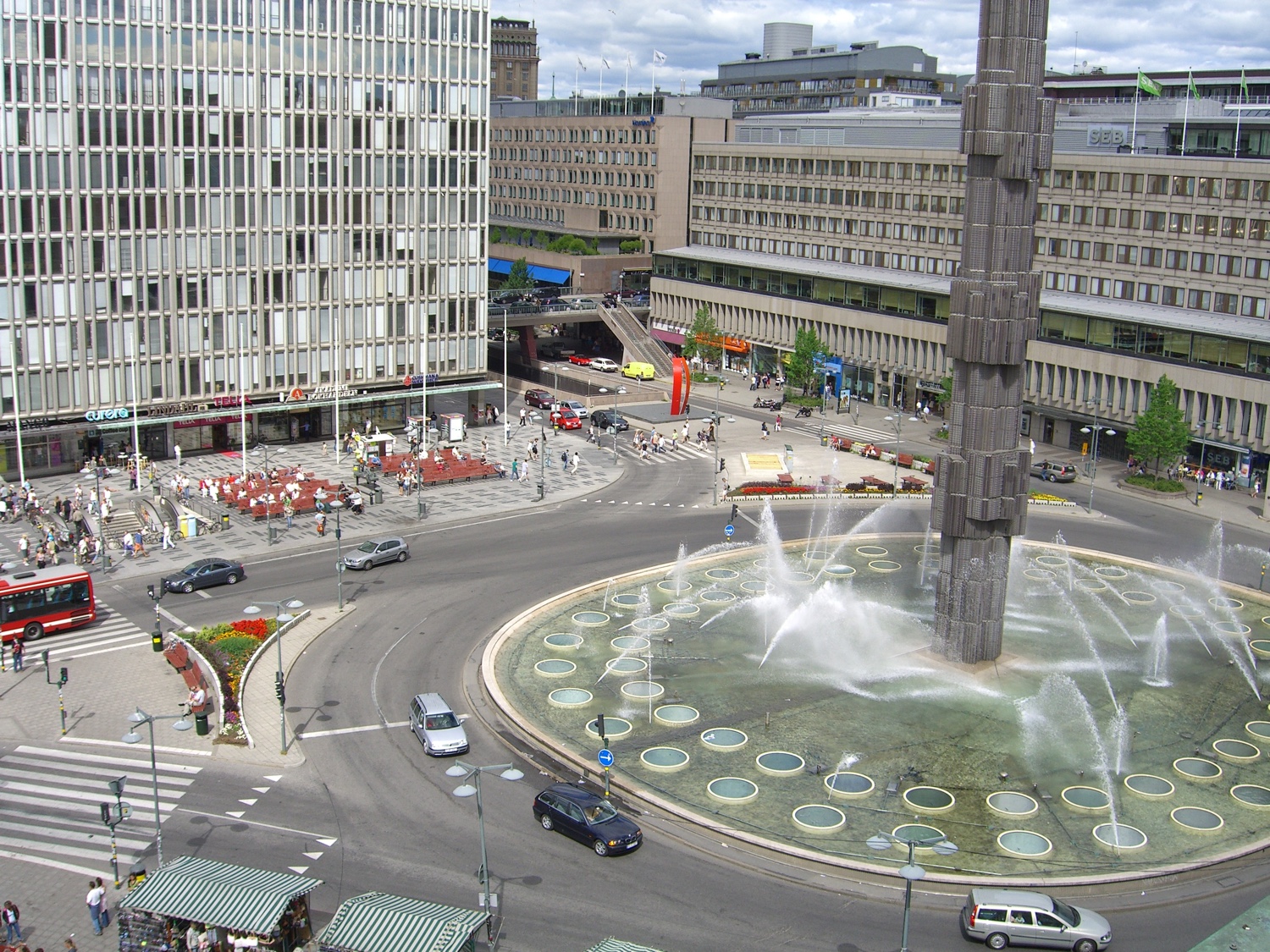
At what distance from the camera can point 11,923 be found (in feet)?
117

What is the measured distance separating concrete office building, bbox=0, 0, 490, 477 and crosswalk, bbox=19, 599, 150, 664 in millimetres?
Result: 29681

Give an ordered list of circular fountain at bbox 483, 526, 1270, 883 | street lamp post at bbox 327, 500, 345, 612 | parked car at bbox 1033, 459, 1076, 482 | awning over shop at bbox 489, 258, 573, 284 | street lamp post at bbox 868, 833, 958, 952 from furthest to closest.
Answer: awning over shop at bbox 489, 258, 573, 284
parked car at bbox 1033, 459, 1076, 482
street lamp post at bbox 327, 500, 345, 612
circular fountain at bbox 483, 526, 1270, 883
street lamp post at bbox 868, 833, 958, 952

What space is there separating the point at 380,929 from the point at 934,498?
32.3 m

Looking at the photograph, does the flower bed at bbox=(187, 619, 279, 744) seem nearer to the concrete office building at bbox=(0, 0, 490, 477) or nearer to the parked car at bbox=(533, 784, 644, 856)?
the parked car at bbox=(533, 784, 644, 856)

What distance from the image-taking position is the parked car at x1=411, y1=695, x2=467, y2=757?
1868 inches

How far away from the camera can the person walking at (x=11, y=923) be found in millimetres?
35469

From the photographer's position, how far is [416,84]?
102 metres

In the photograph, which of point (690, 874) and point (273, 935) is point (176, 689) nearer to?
point (273, 935)

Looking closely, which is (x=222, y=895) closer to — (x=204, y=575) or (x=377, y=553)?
(x=204, y=575)

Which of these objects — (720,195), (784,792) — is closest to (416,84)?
(720,195)

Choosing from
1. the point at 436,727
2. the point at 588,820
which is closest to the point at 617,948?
the point at 588,820

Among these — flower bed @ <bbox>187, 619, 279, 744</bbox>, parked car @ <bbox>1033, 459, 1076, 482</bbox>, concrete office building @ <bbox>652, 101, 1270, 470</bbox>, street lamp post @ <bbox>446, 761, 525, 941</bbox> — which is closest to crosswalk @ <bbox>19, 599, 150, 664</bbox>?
flower bed @ <bbox>187, 619, 279, 744</bbox>

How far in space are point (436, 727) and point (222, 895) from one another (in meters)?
14.5


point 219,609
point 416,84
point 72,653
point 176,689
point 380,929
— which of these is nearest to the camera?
point 380,929
